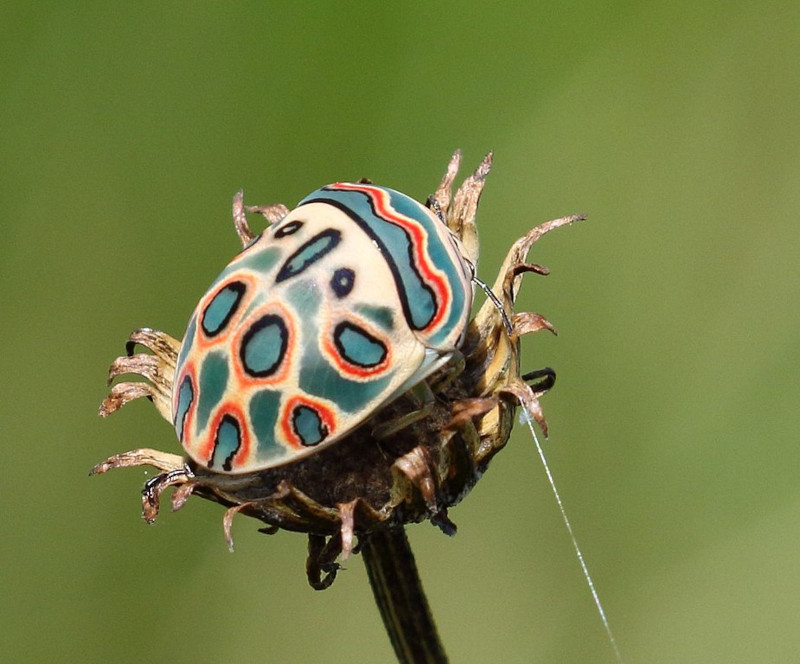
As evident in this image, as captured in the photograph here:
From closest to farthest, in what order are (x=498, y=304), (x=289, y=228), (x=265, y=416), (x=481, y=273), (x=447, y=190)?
1. (x=265, y=416)
2. (x=289, y=228)
3. (x=498, y=304)
4. (x=447, y=190)
5. (x=481, y=273)

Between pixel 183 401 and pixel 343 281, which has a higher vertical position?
pixel 343 281

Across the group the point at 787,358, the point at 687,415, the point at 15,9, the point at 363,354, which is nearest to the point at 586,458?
the point at 687,415

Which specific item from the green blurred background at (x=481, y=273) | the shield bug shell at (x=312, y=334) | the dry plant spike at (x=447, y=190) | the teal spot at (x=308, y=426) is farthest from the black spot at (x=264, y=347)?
the green blurred background at (x=481, y=273)

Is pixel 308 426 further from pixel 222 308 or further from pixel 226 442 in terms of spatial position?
pixel 222 308

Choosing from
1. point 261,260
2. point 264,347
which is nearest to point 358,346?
point 264,347

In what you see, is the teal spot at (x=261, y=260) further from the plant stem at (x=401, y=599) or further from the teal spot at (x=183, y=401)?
the plant stem at (x=401, y=599)

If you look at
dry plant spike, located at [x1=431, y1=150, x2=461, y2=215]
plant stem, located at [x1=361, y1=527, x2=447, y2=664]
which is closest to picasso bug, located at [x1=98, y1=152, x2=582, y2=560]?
plant stem, located at [x1=361, y1=527, x2=447, y2=664]

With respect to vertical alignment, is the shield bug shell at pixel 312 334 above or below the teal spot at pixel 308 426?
above
